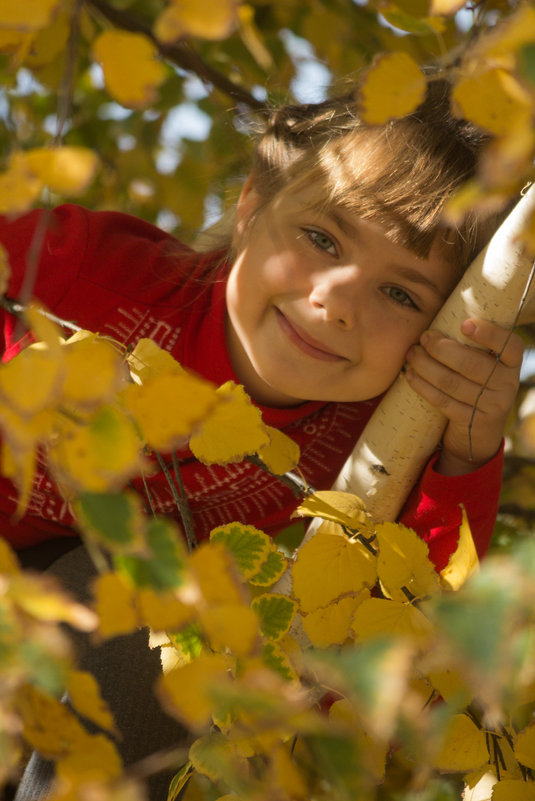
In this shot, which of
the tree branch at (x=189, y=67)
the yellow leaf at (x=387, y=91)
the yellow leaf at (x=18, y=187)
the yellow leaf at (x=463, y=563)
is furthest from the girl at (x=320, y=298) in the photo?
the yellow leaf at (x=18, y=187)

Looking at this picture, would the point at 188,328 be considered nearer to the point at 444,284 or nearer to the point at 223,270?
the point at 223,270

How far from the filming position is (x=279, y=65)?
4.99 ft

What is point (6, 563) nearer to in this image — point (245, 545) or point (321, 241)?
point (245, 545)

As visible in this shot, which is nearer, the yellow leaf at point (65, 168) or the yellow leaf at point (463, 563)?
the yellow leaf at point (65, 168)

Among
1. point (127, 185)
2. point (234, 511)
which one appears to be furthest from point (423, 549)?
point (127, 185)

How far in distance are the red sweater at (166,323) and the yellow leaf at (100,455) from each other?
0.72m

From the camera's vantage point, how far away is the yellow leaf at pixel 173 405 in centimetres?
37

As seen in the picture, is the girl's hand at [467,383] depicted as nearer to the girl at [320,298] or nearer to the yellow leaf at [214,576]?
the girl at [320,298]

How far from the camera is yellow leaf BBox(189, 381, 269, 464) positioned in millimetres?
589

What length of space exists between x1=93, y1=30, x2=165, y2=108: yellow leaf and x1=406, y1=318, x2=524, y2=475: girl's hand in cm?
46

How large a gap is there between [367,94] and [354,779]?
13.5 inches

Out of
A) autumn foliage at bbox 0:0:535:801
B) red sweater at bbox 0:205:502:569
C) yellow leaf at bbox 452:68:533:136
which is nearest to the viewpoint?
autumn foliage at bbox 0:0:535:801

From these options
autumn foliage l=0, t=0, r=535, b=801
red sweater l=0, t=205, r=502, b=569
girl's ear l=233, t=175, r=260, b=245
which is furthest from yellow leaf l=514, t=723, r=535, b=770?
girl's ear l=233, t=175, r=260, b=245

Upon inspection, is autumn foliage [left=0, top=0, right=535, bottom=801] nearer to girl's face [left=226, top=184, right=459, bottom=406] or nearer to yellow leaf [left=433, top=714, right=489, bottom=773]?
yellow leaf [left=433, top=714, right=489, bottom=773]
